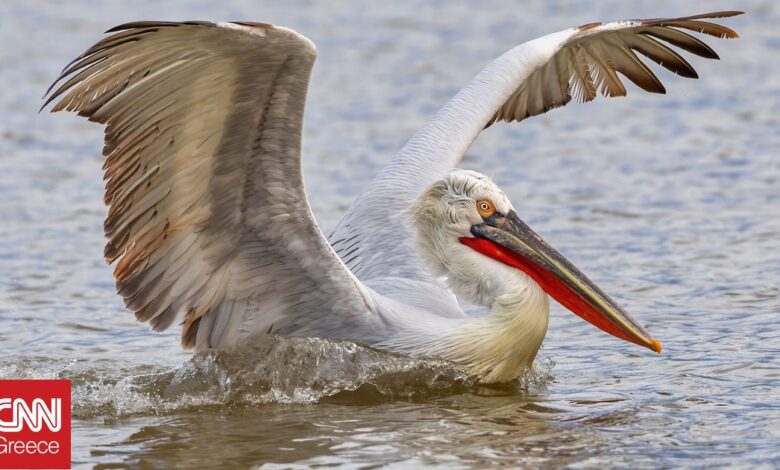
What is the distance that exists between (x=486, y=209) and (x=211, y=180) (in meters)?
1.36

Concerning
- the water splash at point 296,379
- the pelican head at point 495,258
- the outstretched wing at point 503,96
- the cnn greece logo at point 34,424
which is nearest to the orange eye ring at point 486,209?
the pelican head at point 495,258

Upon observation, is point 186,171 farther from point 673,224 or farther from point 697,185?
point 697,185

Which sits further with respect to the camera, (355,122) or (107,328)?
(355,122)

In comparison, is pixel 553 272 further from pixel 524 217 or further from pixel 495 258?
pixel 524 217

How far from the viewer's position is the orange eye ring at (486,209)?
648cm

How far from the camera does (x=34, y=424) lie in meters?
5.75

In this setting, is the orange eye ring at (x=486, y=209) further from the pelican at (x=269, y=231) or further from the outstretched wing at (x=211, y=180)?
the outstretched wing at (x=211, y=180)

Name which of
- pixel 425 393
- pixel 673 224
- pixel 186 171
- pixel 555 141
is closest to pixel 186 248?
pixel 186 171

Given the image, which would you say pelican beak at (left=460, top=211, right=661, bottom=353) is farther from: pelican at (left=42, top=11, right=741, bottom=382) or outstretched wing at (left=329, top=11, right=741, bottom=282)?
outstretched wing at (left=329, top=11, right=741, bottom=282)

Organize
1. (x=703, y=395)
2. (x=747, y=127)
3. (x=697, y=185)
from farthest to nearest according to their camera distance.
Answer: (x=747, y=127) → (x=697, y=185) → (x=703, y=395)

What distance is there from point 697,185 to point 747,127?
5.55ft

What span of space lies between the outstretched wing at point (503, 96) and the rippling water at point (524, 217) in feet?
3.22

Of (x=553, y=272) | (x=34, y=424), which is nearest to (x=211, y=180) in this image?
(x=34, y=424)

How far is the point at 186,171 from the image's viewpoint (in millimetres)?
5820
